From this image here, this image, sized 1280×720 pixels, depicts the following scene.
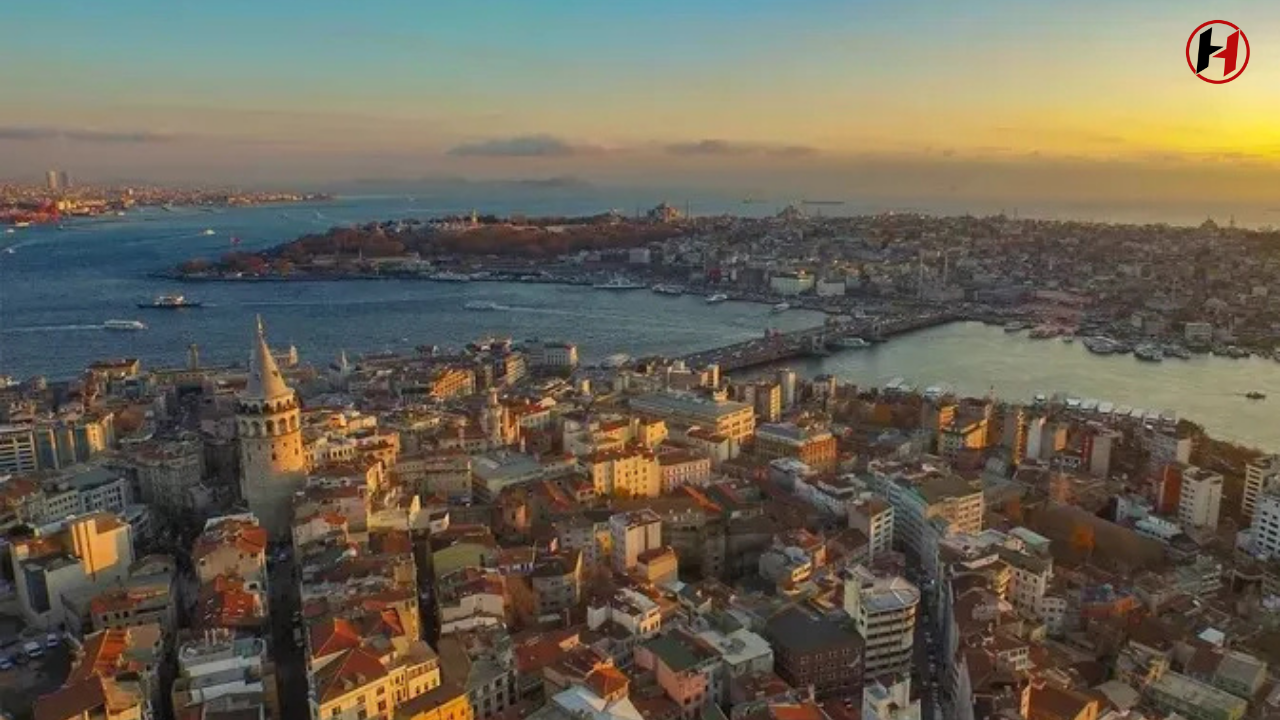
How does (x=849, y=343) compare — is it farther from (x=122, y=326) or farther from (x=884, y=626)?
(x=122, y=326)

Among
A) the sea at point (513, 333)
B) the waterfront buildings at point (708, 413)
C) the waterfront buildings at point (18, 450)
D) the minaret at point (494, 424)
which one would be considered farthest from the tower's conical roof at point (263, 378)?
the sea at point (513, 333)

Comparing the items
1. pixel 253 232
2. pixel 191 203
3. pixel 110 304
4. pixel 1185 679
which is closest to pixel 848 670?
pixel 1185 679

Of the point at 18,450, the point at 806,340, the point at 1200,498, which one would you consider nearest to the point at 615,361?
the point at 806,340

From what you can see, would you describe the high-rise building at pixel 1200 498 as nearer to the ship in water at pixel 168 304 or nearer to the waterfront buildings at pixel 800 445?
the waterfront buildings at pixel 800 445

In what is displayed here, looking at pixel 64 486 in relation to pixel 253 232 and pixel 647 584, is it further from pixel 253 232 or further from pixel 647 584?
pixel 253 232

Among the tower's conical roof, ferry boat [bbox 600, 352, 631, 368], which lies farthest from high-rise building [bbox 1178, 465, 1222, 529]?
ferry boat [bbox 600, 352, 631, 368]
